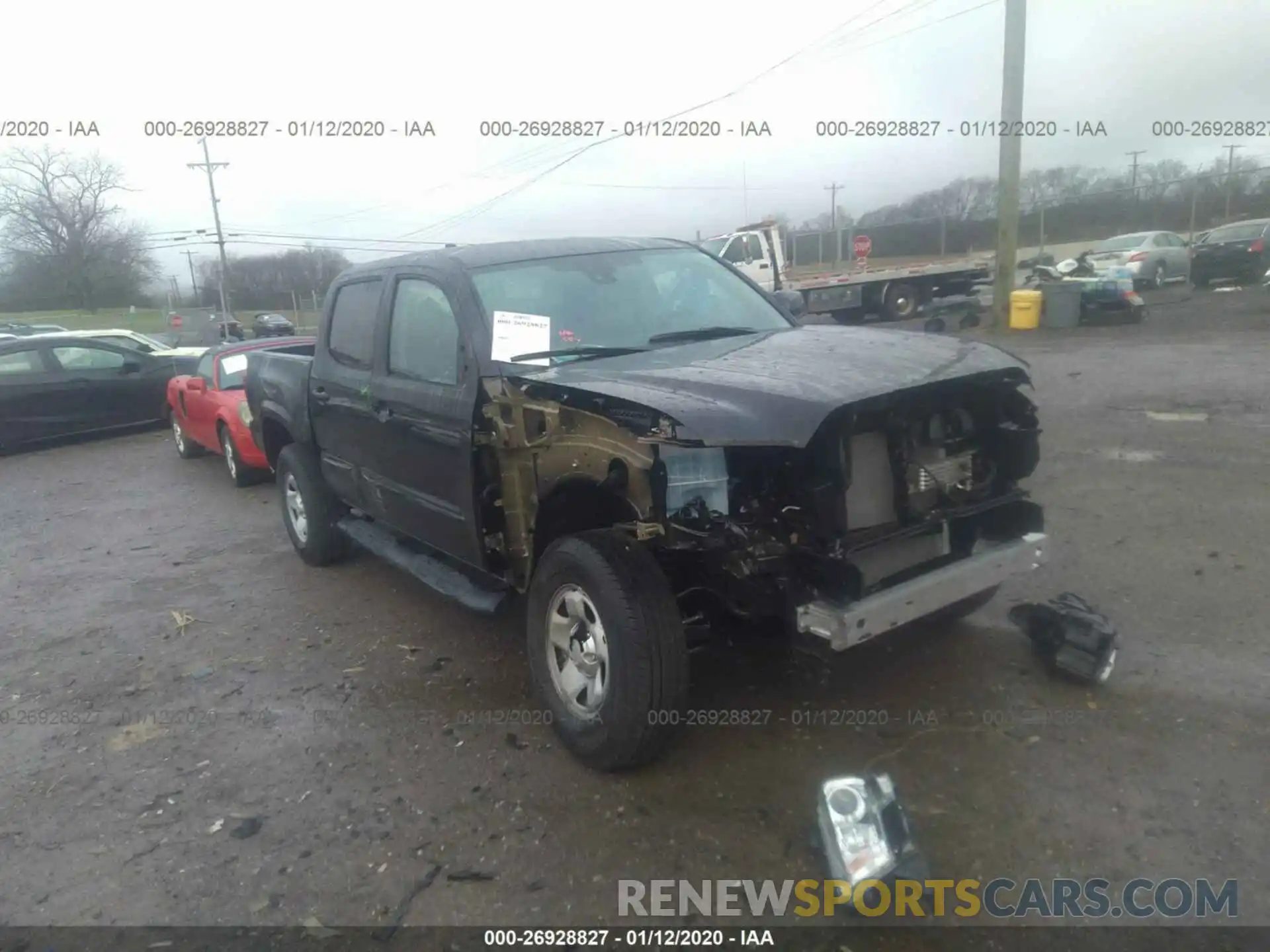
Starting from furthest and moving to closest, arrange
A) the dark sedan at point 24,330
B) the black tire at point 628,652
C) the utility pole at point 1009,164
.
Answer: the dark sedan at point 24,330, the utility pole at point 1009,164, the black tire at point 628,652

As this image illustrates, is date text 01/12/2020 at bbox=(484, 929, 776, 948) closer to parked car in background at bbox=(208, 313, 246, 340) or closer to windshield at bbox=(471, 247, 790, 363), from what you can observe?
windshield at bbox=(471, 247, 790, 363)

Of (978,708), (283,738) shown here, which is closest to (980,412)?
(978,708)

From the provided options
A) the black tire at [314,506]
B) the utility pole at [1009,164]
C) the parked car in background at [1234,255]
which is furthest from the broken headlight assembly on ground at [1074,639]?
the parked car in background at [1234,255]

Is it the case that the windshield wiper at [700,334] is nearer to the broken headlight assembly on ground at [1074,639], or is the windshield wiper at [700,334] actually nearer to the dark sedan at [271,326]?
the broken headlight assembly on ground at [1074,639]

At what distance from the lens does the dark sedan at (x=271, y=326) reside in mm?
34000

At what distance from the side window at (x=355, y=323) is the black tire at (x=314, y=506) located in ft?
2.86

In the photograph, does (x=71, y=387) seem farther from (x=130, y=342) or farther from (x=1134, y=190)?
(x=1134, y=190)

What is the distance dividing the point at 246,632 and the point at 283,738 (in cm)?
147

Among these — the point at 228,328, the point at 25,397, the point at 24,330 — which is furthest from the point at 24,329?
the point at 25,397

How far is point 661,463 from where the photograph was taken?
334 centimetres

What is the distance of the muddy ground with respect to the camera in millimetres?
2982

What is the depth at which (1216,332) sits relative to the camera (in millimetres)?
15195

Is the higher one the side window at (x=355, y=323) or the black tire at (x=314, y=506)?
the side window at (x=355, y=323)

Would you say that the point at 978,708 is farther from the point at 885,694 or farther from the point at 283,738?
the point at 283,738
